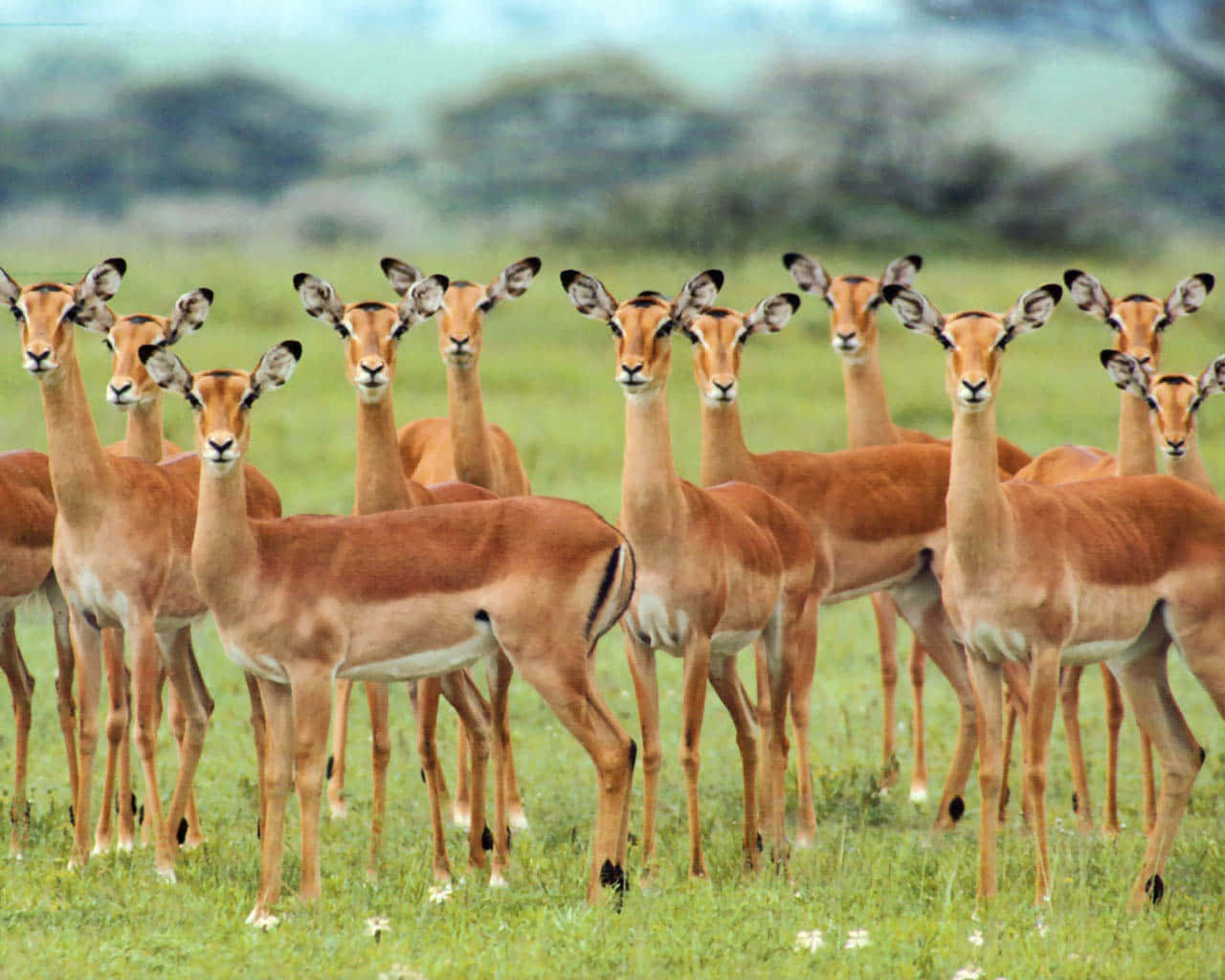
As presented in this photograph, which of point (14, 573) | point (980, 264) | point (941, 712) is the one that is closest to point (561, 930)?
point (14, 573)

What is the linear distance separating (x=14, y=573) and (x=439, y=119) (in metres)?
26.5

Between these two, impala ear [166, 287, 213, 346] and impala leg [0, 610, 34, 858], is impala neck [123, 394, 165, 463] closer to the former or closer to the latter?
impala ear [166, 287, 213, 346]

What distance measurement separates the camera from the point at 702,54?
110ft

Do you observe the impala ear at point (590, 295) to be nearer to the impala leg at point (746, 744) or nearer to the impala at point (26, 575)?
the impala leg at point (746, 744)

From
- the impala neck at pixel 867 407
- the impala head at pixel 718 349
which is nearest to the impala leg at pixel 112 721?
the impala head at pixel 718 349

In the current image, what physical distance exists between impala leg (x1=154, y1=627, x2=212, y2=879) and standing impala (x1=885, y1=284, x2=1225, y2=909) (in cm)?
255

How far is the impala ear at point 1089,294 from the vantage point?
731 cm

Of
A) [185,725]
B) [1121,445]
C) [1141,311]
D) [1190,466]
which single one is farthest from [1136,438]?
[185,725]

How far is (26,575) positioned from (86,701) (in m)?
0.67

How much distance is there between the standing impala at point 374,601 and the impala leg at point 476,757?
2.11 feet

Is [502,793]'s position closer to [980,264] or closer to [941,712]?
[941,712]

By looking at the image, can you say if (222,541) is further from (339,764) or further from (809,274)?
(809,274)

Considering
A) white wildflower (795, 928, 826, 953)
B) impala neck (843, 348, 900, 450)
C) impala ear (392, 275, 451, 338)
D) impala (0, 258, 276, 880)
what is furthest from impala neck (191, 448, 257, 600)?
impala neck (843, 348, 900, 450)

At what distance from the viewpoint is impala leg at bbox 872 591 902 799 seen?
793 cm
